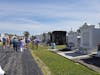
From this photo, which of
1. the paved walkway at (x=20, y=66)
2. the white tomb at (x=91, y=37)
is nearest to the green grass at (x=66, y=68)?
the paved walkway at (x=20, y=66)

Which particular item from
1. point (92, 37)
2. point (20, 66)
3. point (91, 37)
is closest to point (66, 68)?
point (20, 66)

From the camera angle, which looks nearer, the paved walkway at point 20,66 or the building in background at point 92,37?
the paved walkway at point 20,66

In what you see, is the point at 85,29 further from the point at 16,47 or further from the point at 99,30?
the point at 16,47

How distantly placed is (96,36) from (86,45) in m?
2.37

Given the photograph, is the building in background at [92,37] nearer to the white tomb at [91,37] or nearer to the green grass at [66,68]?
the white tomb at [91,37]

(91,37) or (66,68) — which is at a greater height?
(91,37)

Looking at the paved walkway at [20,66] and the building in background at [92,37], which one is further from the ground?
the building in background at [92,37]

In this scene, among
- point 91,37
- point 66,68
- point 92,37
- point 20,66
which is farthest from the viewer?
point 91,37

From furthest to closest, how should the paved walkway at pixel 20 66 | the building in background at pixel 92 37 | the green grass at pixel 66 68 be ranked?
the building in background at pixel 92 37 → the green grass at pixel 66 68 → the paved walkway at pixel 20 66

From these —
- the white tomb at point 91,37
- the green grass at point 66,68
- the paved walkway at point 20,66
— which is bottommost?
the green grass at point 66,68

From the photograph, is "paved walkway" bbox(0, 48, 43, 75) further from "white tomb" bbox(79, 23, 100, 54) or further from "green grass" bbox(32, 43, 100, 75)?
"white tomb" bbox(79, 23, 100, 54)

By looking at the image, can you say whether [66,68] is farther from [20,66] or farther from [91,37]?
[91,37]

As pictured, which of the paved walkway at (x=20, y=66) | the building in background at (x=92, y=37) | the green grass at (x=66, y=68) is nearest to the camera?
the paved walkway at (x=20, y=66)

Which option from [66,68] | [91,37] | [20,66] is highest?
[91,37]
